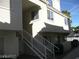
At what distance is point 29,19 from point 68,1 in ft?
47.7

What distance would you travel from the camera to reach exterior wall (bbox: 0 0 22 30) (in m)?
11.2

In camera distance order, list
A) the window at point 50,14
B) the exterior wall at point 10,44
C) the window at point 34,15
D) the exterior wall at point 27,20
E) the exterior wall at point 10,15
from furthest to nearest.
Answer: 1. the window at point 50,14
2. the window at point 34,15
3. the exterior wall at point 27,20
4. the exterior wall at point 10,44
5. the exterior wall at point 10,15

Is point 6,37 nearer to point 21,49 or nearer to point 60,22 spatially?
point 21,49

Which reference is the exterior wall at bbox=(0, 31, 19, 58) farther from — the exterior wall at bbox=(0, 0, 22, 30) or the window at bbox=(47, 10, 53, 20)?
the window at bbox=(47, 10, 53, 20)

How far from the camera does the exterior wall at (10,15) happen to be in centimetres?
1121

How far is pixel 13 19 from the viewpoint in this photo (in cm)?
1191

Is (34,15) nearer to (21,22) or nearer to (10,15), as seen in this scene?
(21,22)

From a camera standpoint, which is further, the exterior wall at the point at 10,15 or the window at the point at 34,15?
the window at the point at 34,15

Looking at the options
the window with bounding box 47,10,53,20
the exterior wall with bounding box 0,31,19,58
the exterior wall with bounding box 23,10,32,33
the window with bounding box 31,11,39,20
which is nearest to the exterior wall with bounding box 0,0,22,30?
the exterior wall with bounding box 0,31,19,58

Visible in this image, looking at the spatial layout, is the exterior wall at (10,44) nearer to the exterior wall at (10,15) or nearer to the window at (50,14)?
the exterior wall at (10,15)

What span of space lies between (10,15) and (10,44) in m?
2.42

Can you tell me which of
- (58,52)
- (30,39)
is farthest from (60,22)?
(30,39)

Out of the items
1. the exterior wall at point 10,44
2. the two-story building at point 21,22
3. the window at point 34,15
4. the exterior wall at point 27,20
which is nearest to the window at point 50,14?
the two-story building at point 21,22

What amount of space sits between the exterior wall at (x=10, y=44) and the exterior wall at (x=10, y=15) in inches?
41.5
